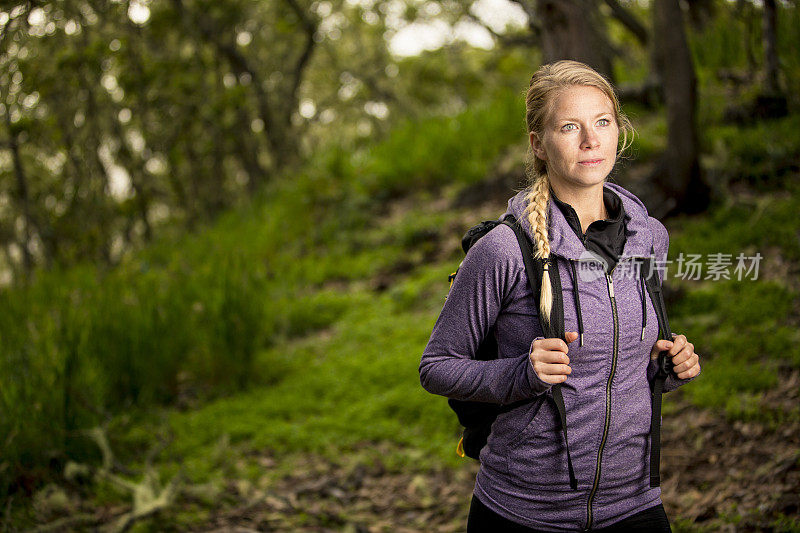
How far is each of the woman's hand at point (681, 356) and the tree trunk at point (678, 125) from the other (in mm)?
4106

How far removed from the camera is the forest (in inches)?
144

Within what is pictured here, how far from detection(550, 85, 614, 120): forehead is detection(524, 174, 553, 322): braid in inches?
7.7

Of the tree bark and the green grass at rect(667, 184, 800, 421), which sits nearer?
the green grass at rect(667, 184, 800, 421)

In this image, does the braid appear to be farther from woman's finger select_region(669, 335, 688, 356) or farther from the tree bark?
the tree bark

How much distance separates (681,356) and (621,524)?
0.45 meters

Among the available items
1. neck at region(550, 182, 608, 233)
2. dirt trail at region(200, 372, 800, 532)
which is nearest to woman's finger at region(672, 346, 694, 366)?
neck at region(550, 182, 608, 233)

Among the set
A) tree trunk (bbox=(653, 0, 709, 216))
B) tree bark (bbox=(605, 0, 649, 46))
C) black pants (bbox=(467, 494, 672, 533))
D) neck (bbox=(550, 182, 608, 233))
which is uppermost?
tree bark (bbox=(605, 0, 649, 46))

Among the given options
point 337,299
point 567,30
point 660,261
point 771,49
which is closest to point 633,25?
point 771,49

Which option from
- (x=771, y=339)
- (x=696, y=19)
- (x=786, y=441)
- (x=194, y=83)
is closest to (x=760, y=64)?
(x=696, y=19)

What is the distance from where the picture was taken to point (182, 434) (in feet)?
15.4

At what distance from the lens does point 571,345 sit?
1.60 metres

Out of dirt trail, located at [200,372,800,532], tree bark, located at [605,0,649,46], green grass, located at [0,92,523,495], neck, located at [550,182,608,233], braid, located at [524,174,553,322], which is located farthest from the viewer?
tree bark, located at [605,0,649,46]

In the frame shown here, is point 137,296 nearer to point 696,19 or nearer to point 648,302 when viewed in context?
point 648,302

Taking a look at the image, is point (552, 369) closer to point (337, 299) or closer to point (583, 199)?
point (583, 199)
